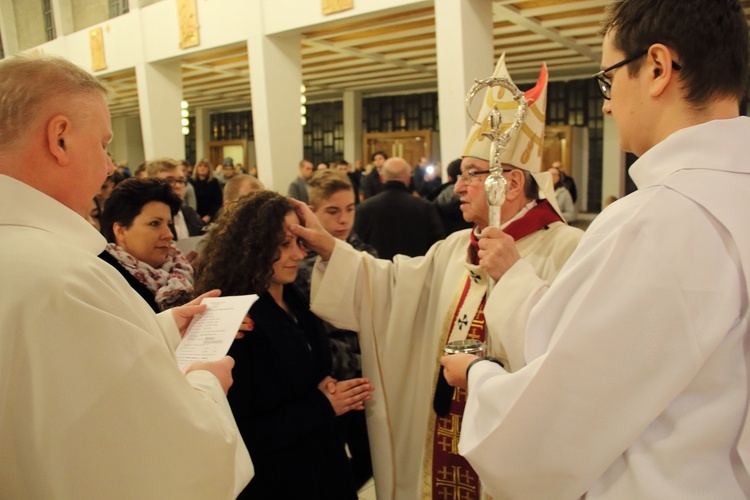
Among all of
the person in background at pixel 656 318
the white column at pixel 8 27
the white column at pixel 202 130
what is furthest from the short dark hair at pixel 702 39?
the white column at pixel 202 130

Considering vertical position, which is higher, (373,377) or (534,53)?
(534,53)

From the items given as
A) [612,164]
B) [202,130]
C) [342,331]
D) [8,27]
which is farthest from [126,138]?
[342,331]

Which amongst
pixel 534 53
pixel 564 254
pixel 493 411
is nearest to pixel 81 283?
pixel 493 411

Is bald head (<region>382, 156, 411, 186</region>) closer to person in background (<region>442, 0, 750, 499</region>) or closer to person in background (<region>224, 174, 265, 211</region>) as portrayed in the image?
person in background (<region>224, 174, 265, 211</region>)

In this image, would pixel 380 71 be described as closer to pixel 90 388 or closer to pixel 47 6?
pixel 47 6

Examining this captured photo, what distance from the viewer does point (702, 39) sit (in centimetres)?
106

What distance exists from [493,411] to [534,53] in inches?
416

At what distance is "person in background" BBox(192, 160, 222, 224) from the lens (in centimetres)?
745

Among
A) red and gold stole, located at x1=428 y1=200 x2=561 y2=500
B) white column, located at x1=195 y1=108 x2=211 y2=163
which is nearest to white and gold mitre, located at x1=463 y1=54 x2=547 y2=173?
red and gold stole, located at x1=428 y1=200 x2=561 y2=500

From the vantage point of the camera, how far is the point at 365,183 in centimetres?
757

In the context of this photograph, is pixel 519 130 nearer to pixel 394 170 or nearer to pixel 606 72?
pixel 606 72

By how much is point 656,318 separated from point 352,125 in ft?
51.0

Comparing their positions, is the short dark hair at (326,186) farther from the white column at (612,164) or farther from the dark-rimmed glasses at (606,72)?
the white column at (612,164)

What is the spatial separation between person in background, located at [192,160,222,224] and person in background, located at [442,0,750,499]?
6.78 metres
